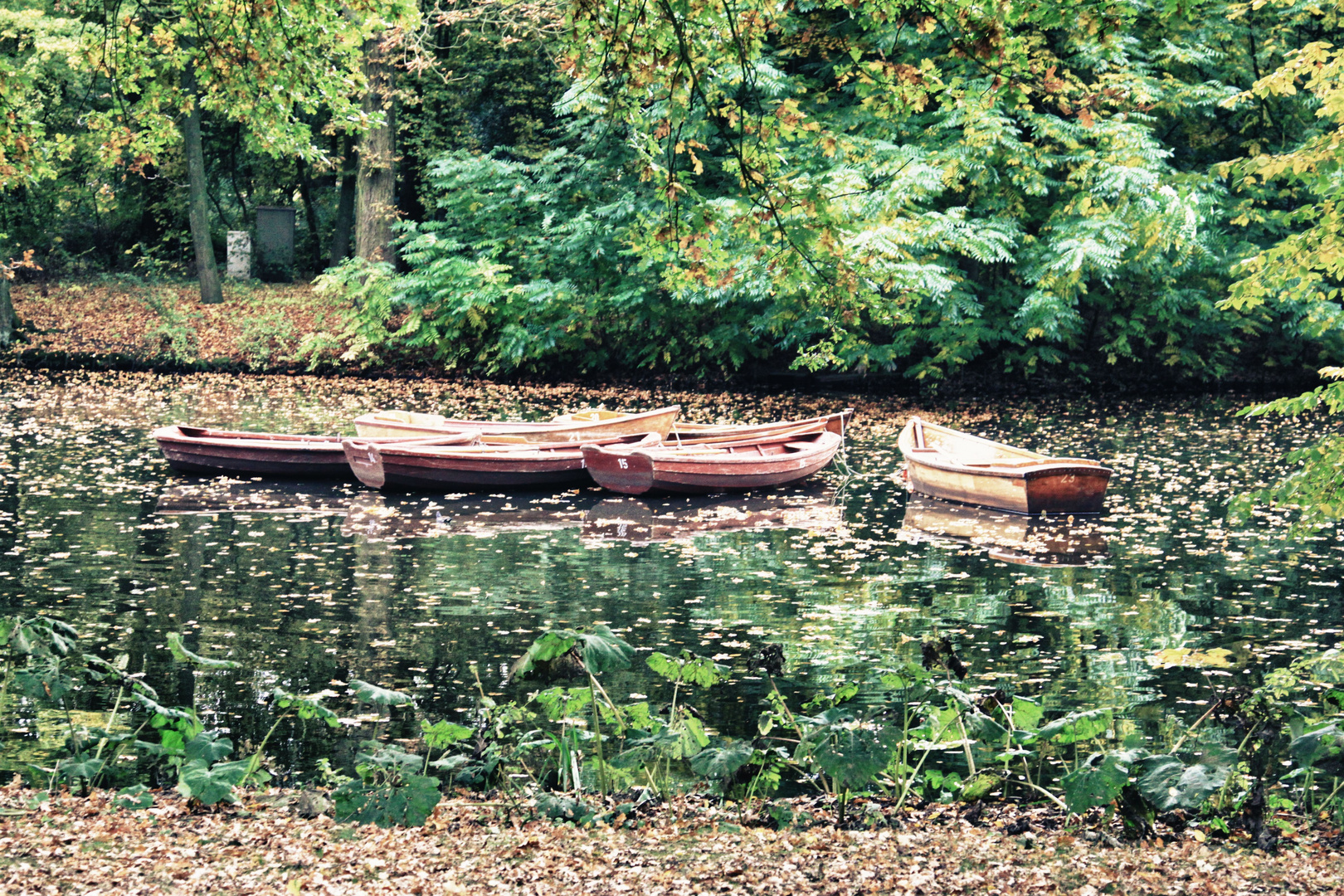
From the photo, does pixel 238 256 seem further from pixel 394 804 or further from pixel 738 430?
pixel 394 804

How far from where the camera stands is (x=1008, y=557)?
11.9m

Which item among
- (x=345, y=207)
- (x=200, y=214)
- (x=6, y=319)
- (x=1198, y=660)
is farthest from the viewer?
(x=345, y=207)

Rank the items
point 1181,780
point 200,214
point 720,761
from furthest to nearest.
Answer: point 200,214 → point 720,761 → point 1181,780

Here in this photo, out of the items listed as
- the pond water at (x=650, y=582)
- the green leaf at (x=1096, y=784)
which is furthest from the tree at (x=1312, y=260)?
the green leaf at (x=1096, y=784)

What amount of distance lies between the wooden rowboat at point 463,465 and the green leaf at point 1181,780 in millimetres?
10782

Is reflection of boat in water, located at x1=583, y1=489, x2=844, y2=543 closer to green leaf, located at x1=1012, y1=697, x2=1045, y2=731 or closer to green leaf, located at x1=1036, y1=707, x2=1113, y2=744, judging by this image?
green leaf, located at x1=1012, y1=697, x2=1045, y2=731

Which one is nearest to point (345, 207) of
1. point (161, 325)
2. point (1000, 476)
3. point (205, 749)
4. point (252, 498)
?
point (161, 325)

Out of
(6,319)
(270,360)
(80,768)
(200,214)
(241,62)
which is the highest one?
(200,214)

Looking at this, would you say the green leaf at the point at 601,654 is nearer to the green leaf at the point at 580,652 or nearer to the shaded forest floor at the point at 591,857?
the green leaf at the point at 580,652

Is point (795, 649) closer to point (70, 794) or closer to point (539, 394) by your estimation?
point (70, 794)

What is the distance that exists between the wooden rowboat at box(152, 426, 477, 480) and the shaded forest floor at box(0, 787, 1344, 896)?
419 inches

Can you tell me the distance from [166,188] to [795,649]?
31497mm

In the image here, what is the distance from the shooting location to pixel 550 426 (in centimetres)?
1700

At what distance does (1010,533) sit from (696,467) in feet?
12.7
